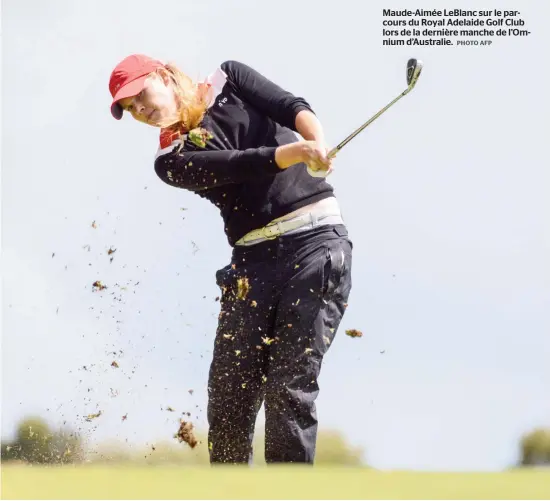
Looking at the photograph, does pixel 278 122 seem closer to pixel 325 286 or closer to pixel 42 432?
pixel 325 286

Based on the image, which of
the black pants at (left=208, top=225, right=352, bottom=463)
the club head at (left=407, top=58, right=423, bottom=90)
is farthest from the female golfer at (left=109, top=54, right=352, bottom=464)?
the club head at (left=407, top=58, right=423, bottom=90)

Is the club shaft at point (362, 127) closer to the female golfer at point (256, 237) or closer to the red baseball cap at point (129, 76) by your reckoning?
the female golfer at point (256, 237)

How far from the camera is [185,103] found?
3684 millimetres

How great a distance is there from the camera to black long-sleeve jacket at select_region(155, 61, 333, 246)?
3.62 m

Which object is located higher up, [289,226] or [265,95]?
[265,95]

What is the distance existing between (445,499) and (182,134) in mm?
1803

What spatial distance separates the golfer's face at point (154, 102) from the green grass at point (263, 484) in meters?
1.42

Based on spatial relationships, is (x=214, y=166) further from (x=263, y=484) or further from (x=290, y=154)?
(x=263, y=484)

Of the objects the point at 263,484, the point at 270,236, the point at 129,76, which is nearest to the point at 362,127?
the point at 270,236

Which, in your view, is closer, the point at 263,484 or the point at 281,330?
the point at 263,484

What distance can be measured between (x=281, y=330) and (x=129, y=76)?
3.49 feet

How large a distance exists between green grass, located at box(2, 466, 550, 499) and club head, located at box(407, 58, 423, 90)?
152 cm

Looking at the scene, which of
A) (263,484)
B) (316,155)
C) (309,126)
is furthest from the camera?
(309,126)


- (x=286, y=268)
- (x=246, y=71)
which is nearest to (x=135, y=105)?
(x=246, y=71)
